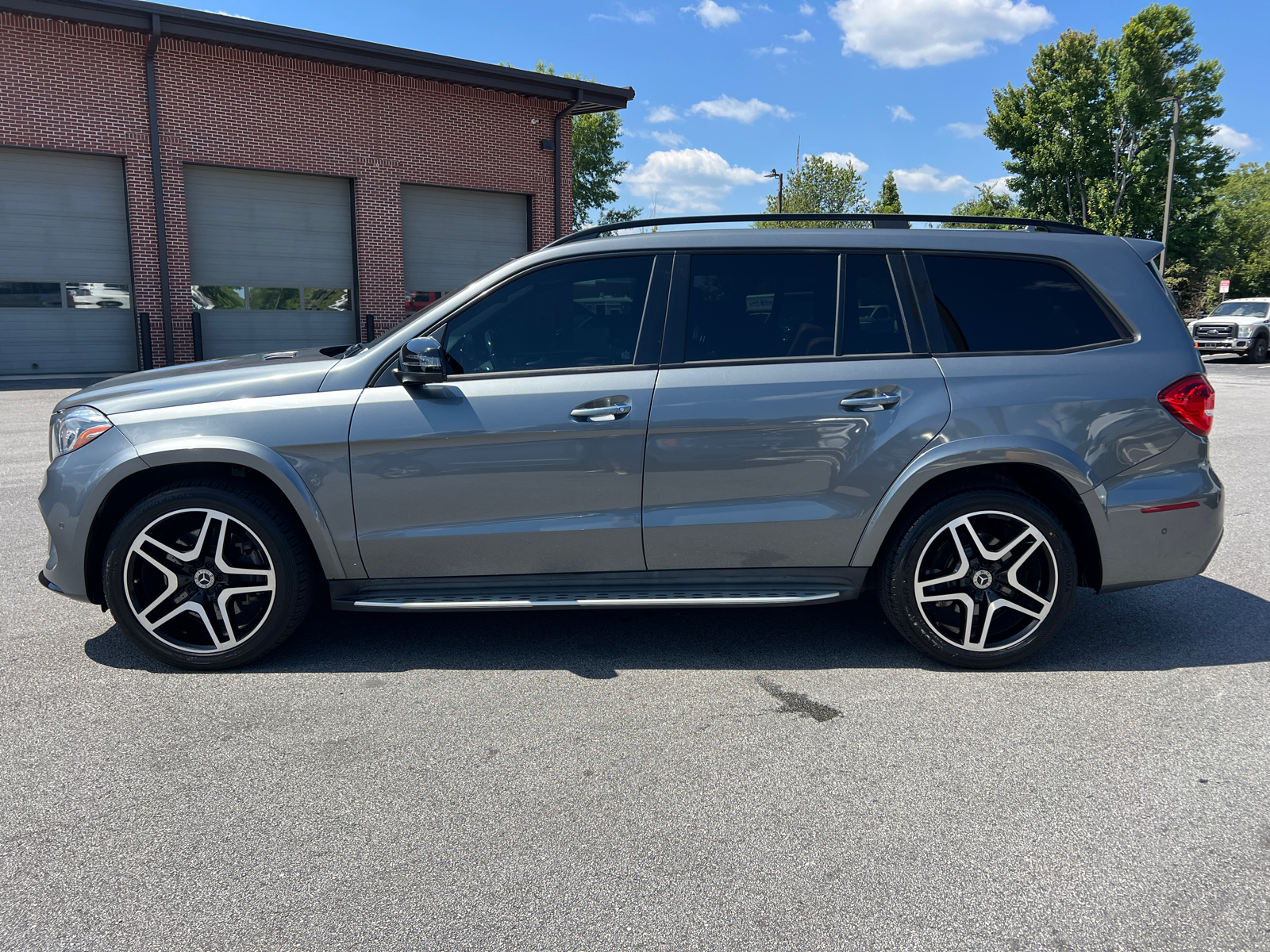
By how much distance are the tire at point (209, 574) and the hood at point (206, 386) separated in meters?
0.37

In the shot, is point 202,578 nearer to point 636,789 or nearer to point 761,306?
point 636,789

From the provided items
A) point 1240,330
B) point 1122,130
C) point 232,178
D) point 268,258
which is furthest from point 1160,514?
point 1122,130

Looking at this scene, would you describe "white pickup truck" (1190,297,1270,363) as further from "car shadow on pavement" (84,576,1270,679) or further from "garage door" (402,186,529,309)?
"car shadow on pavement" (84,576,1270,679)

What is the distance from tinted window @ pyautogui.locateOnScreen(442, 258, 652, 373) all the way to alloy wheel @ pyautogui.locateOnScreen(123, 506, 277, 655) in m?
1.17

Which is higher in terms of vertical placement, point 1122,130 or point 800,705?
point 1122,130

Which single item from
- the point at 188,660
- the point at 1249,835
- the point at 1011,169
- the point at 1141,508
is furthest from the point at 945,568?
the point at 1011,169

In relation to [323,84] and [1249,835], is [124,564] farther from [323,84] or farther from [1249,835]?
[323,84]

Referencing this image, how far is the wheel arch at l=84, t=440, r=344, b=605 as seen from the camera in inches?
149

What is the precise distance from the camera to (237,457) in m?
3.79

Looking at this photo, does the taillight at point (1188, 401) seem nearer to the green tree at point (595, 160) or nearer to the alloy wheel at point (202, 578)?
the alloy wheel at point (202, 578)

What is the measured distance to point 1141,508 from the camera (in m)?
3.90

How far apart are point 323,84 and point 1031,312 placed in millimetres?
19700

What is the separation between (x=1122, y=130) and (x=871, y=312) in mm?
44380

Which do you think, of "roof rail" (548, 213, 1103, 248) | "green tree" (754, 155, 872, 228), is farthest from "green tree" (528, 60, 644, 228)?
"roof rail" (548, 213, 1103, 248)
